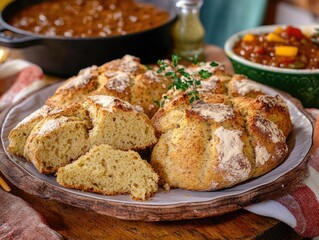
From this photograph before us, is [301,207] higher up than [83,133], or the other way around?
[83,133]

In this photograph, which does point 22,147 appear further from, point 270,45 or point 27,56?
point 270,45

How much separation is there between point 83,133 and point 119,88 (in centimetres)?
33

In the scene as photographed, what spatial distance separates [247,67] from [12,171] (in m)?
1.36

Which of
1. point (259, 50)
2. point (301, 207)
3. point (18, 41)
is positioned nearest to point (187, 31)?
point (259, 50)

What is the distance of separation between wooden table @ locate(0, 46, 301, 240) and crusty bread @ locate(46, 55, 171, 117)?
49cm

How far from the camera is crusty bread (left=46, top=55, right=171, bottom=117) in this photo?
2.22 m

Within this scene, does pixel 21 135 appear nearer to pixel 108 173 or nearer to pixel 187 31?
pixel 108 173

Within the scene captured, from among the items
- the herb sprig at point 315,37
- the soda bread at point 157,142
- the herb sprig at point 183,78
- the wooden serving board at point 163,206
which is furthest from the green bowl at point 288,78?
the wooden serving board at point 163,206

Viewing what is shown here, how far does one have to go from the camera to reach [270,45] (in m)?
2.90

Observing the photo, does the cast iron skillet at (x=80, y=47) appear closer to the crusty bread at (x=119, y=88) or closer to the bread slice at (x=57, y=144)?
the crusty bread at (x=119, y=88)

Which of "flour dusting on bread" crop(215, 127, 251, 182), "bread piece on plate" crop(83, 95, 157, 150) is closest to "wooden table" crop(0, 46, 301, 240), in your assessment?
"flour dusting on bread" crop(215, 127, 251, 182)

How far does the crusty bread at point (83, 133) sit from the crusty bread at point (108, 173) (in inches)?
2.3

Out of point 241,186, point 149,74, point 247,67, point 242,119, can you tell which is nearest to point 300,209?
point 241,186

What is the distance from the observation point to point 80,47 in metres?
2.98
